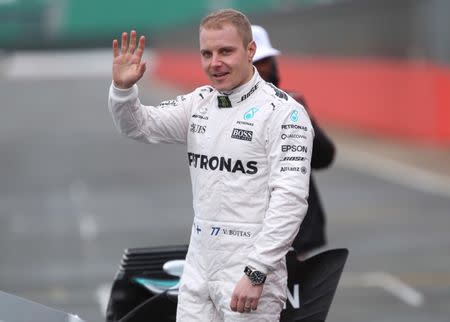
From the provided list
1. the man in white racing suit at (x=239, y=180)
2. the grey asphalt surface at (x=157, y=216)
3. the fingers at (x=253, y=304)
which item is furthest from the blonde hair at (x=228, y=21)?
the grey asphalt surface at (x=157, y=216)

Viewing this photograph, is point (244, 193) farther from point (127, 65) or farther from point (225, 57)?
point (127, 65)

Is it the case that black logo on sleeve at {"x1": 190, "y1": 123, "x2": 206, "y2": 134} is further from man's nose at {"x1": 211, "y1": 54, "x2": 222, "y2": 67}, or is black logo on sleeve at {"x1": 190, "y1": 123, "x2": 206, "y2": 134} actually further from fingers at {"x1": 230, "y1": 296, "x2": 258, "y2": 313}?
fingers at {"x1": 230, "y1": 296, "x2": 258, "y2": 313}

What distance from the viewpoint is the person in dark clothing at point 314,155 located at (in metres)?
6.49

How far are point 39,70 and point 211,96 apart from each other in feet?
270

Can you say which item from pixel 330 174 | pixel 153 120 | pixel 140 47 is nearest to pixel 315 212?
pixel 153 120

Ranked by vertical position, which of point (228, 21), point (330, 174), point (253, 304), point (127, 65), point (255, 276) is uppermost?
point (228, 21)

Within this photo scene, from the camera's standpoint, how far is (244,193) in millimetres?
4723

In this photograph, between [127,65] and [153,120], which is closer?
[127,65]

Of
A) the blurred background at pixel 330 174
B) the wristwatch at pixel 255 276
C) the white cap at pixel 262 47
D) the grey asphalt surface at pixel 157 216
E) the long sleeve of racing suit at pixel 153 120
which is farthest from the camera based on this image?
the blurred background at pixel 330 174

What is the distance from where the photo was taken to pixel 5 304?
4.45m

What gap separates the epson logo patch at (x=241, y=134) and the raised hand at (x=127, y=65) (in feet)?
1.42

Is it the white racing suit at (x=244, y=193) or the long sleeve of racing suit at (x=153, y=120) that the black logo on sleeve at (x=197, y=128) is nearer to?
the white racing suit at (x=244, y=193)

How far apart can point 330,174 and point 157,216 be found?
5695mm

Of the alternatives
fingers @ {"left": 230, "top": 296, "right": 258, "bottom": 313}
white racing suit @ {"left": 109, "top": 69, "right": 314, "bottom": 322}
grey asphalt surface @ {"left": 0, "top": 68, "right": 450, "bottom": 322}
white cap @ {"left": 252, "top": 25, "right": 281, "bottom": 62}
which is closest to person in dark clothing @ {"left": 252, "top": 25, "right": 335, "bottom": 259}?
white cap @ {"left": 252, "top": 25, "right": 281, "bottom": 62}
